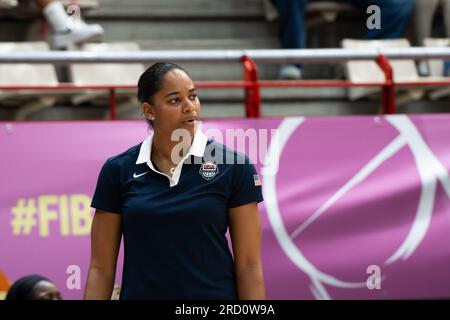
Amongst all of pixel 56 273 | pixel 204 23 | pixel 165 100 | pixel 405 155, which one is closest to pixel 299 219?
pixel 405 155

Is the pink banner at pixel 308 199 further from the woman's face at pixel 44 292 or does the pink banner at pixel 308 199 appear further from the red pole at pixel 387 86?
the woman's face at pixel 44 292

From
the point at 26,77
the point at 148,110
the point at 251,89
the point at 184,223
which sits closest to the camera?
the point at 184,223

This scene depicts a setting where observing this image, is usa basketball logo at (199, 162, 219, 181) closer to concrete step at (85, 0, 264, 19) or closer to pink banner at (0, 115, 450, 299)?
pink banner at (0, 115, 450, 299)

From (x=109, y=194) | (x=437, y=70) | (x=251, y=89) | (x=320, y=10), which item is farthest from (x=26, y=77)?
(x=109, y=194)

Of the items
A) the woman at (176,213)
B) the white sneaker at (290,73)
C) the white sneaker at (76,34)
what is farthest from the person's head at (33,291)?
the white sneaker at (290,73)

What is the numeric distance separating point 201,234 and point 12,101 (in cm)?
391

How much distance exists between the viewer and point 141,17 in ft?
26.0

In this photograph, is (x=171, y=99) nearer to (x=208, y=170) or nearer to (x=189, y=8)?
(x=208, y=170)

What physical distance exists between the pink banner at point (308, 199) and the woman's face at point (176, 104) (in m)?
1.88

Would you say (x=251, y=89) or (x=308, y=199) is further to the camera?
(x=251, y=89)

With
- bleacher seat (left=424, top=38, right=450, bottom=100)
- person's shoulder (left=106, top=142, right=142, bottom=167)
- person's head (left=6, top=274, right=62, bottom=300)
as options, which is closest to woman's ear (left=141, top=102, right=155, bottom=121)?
person's shoulder (left=106, top=142, right=142, bottom=167)

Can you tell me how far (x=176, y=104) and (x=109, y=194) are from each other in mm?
373

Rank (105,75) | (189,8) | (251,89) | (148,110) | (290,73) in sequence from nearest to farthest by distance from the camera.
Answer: (148,110) → (251,89) → (105,75) → (290,73) → (189,8)

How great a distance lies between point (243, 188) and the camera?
3.37 metres
